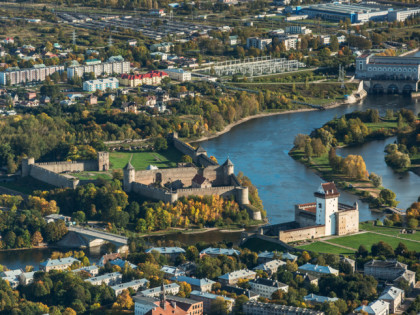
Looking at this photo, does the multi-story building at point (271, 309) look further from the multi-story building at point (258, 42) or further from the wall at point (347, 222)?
the multi-story building at point (258, 42)

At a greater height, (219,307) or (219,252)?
(219,307)

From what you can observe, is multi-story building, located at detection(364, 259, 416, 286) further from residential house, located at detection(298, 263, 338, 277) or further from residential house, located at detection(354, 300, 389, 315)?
residential house, located at detection(354, 300, 389, 315)

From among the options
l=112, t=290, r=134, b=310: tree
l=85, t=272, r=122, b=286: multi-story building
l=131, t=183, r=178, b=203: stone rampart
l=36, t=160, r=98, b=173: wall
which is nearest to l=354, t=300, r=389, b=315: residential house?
l=112, t=290, r=134, b=310: tree

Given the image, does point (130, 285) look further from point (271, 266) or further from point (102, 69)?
point (102, 69)

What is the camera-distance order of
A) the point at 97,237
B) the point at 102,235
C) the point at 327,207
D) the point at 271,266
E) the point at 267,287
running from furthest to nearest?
the point at 102,235 < the point at 97,237 < the point at 327,207 < the point at 271,266 < the point at 267,287

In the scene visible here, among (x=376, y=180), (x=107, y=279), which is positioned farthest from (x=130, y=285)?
(x=376, y=180)

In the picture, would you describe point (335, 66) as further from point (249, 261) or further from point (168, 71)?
point (249, 261)

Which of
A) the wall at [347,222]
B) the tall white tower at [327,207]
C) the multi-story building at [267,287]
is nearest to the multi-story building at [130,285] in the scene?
the multi-story building at [267,287]
